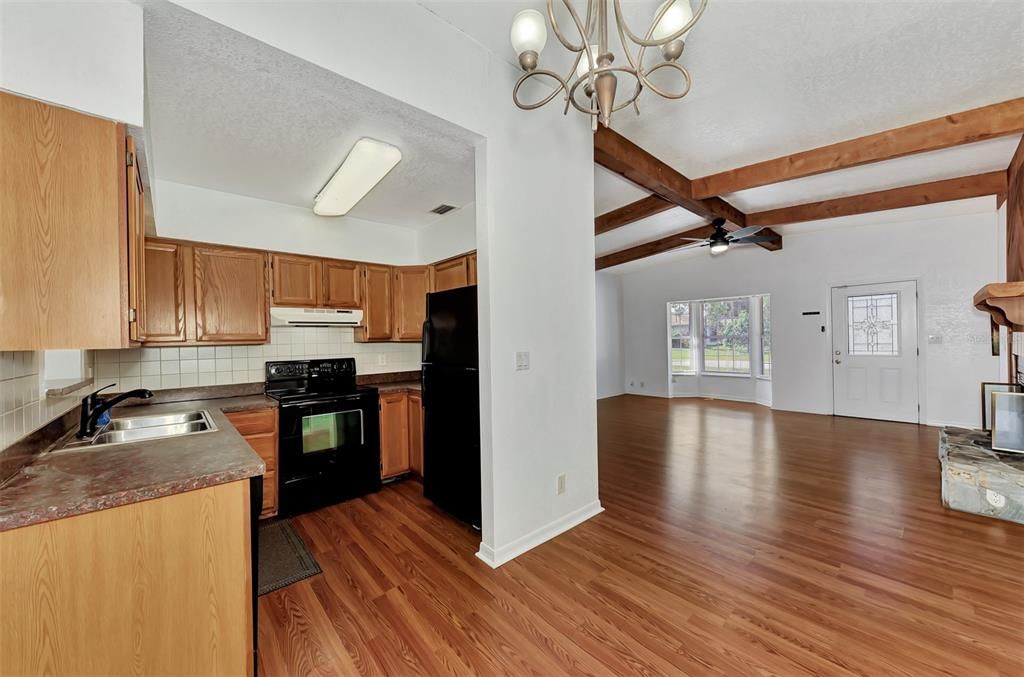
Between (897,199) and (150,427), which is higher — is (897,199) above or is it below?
above

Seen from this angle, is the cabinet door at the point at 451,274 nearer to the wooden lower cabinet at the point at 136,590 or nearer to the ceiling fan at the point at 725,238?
the wooden lower cabinet at the point at 136,590

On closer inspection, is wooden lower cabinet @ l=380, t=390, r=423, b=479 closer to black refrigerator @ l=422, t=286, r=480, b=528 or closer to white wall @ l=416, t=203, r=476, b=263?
black refrigerator @ l=422, t=286, r=480, b=528

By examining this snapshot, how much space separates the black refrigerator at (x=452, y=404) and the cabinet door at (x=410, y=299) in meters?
1.06

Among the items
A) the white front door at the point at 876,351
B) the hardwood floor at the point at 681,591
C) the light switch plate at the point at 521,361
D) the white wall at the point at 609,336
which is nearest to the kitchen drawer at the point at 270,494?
the hardwood floor at the point at 681,591

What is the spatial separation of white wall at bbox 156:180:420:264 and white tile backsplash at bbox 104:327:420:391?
78 centimetres

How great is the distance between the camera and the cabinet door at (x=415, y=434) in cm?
357

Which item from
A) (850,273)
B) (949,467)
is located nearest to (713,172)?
(949,467)

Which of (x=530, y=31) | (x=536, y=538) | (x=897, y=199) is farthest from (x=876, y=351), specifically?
(x=530, y=31)

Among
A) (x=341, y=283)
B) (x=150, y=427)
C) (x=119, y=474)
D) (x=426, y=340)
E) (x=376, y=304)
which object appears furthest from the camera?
(x=376, y=304)

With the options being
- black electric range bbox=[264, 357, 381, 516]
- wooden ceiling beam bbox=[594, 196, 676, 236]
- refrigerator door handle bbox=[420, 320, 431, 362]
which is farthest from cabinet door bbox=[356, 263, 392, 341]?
wooden ceiling beam bbox=[594, 196, 676, 236]

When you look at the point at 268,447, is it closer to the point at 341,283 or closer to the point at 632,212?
the point at 341,283

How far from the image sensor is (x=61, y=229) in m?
1.22

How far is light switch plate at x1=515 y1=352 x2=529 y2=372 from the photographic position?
2.37 meters

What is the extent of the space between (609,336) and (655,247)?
227cm
